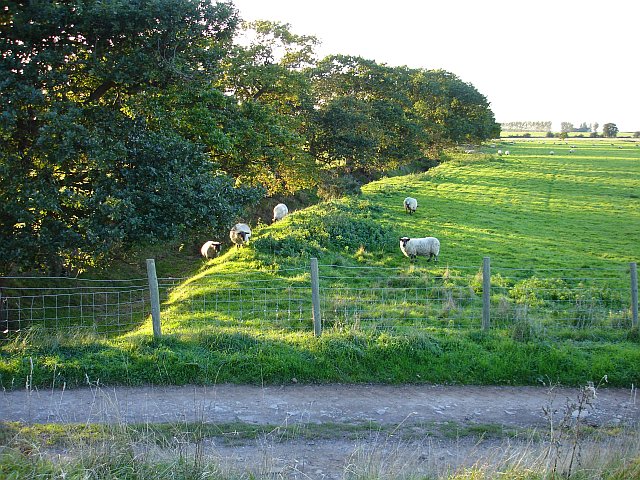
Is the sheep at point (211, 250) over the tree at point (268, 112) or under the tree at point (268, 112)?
under

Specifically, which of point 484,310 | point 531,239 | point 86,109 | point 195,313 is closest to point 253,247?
point 195,313

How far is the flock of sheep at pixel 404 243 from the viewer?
2230 centimetres

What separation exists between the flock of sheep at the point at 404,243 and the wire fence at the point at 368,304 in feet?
5.88

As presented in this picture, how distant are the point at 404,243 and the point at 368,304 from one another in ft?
26.8

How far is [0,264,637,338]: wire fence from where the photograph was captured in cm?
1288

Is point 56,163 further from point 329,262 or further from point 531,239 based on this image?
point 531,239

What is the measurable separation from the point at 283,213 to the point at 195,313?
68.1ft

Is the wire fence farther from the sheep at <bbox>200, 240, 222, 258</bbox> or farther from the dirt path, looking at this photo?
the sheep at <bbox>200, 240, 222, 258</bbox>

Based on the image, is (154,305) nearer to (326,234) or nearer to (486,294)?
(486,294)

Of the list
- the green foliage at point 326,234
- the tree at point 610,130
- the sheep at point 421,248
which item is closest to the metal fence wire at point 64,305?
the green foliage at point 326,234

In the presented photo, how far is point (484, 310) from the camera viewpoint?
12.4m

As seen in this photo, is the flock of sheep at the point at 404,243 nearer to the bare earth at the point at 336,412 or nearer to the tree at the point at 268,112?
the tree at the point at 268,112

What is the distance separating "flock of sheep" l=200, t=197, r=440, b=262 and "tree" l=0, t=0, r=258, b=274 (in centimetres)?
821

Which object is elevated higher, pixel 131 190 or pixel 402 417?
pixel 131 190
